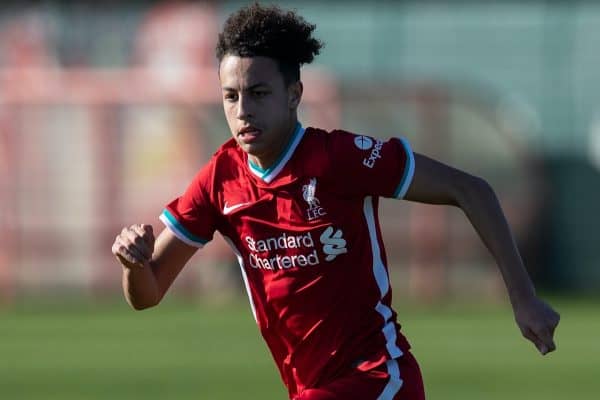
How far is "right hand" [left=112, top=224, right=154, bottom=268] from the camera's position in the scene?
20.2ft

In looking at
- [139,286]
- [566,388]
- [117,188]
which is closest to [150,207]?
[117,188]

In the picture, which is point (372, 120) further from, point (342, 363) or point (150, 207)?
point (342, 363)

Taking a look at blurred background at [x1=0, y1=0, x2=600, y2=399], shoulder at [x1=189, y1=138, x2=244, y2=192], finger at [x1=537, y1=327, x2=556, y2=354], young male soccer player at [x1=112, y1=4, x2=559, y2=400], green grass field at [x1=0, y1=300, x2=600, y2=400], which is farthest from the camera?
blurred background at [x1=0, y1=0, x2=600, y2=399]

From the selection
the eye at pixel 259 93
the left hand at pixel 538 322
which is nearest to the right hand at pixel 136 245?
the eye at pixel 259 93

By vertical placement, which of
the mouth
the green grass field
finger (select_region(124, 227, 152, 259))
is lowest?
the green grass field

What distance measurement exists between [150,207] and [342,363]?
60.0ft

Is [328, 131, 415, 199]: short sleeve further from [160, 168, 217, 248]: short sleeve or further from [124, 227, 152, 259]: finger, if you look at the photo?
[124, 227, 152, 259]: finger

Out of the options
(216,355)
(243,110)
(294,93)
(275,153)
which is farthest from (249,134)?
(216,355)

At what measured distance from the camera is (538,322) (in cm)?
591

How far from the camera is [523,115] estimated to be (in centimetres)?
2775

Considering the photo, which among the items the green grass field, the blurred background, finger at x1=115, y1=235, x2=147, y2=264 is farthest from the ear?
the blurred background

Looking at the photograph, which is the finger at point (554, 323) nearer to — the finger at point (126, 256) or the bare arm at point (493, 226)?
the bare arm at point (493, 226)

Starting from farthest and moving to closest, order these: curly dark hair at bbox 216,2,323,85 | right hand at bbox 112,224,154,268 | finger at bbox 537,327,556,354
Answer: curly dark hair at bbox 216,2,323,85 < right hand at bbox 112,224,154,268 < finger at bbox 537,327,556,354

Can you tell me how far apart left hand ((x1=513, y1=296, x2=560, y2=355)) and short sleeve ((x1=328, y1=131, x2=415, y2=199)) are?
72cm
